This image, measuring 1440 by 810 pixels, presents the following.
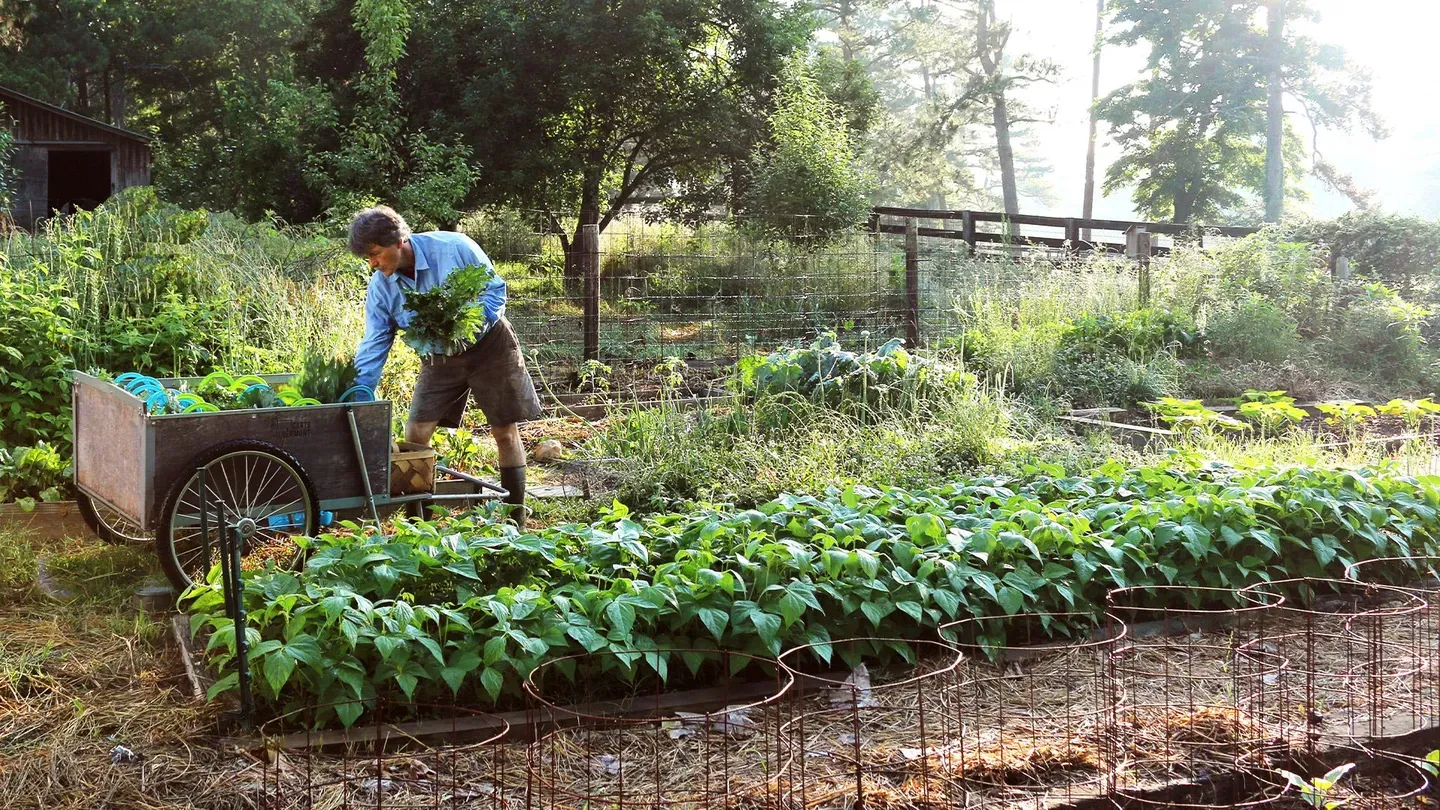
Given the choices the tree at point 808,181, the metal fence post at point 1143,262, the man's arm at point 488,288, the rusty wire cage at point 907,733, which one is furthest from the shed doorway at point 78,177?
the rusty wire cage at point 907,733

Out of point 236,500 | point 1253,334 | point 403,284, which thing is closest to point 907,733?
point 236,500

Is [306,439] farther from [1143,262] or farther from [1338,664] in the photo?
[1143,262]

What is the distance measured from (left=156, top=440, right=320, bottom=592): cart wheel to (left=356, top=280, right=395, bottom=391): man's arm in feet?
1.93

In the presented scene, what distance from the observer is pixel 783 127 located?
1510cm

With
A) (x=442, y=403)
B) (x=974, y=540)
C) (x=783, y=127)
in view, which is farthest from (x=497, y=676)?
(x=783, y=127)

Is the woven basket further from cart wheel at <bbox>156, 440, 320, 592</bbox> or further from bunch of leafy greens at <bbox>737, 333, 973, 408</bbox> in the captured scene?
bunch of leafy greens at <bbox>737, 333, 973, 408</bbox>

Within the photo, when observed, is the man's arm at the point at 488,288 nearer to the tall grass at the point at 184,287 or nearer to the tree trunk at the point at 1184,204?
the tall grass at the point at 184,287

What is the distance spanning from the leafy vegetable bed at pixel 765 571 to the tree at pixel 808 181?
9689 mm

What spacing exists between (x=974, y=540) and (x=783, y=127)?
39.0 ft

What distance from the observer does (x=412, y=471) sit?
16.0ft

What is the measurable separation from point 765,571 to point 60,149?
804 inches

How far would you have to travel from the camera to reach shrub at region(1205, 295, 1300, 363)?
10.3 metres

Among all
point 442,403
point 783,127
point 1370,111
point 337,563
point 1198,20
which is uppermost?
point 1198,20

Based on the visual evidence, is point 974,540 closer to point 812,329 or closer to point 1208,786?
point 1208,786
